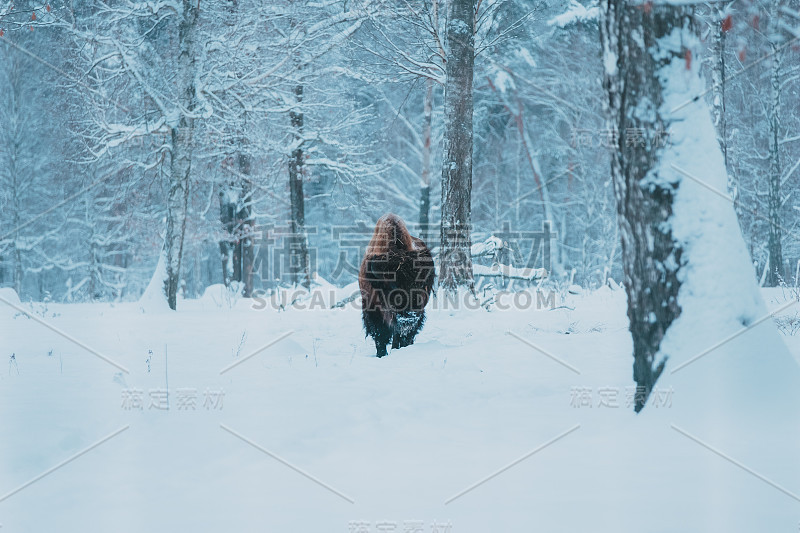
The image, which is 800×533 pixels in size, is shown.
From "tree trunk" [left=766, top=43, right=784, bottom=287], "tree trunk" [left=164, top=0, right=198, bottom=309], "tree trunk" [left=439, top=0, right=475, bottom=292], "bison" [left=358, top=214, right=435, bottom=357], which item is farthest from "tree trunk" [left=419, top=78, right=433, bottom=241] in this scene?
"bison" [left=358, top=214, right=435, bottom=357]

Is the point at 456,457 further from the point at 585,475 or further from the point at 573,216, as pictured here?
the point at 573,216

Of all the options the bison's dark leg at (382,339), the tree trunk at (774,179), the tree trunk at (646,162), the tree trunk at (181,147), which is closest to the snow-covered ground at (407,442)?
the tree trunk at (646,162)

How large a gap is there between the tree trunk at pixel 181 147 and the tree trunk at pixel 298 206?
4093mm

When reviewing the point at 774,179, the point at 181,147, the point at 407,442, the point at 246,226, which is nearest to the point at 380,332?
the point at 407,442

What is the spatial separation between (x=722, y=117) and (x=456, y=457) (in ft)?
34.5

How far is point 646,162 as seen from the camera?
3.45 m

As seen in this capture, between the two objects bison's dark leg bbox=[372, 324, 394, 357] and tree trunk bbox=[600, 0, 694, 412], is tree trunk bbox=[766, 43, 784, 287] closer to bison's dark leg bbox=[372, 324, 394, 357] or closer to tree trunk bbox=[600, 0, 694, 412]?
bison's dark leg bbox=[372, 324, 394, 357]

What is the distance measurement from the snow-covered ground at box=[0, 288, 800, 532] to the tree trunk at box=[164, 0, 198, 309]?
524 centimetres

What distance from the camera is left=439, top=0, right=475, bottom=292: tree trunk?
857 centimetres

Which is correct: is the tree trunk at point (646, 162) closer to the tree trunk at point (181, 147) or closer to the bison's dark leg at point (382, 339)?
the bison's dark leg at point (382, 339)

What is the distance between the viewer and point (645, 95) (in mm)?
3432

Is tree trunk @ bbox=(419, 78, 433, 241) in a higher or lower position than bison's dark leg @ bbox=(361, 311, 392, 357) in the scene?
higher

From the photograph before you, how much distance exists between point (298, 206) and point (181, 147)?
203 inches

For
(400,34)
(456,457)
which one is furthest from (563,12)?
(456,457)
